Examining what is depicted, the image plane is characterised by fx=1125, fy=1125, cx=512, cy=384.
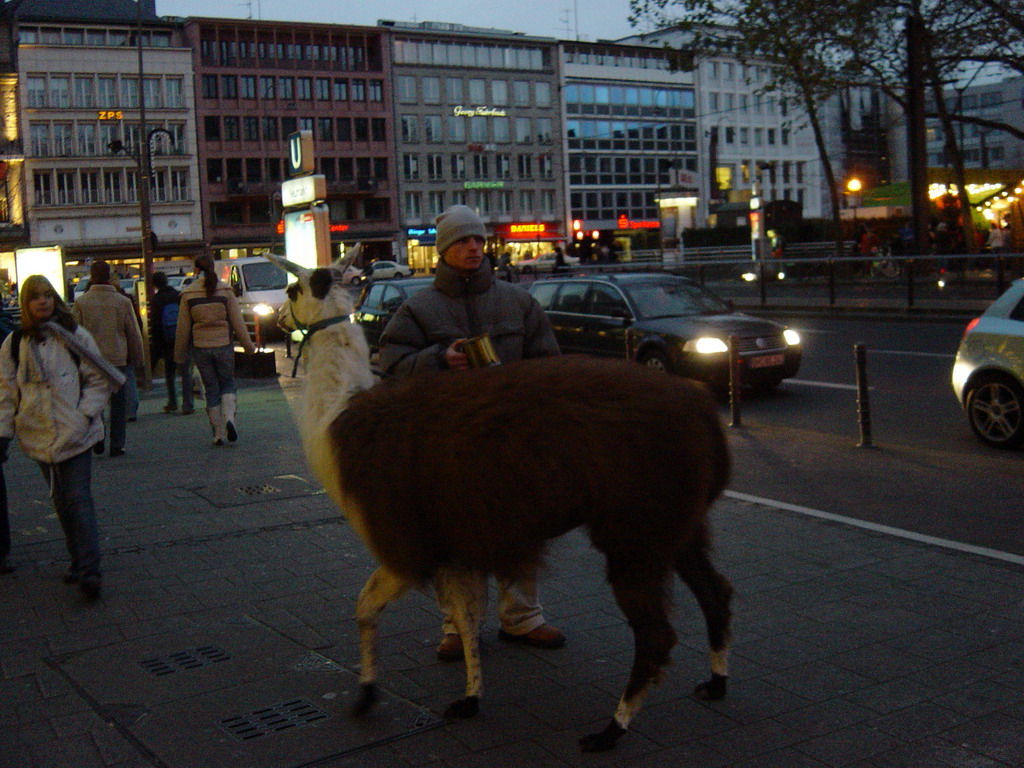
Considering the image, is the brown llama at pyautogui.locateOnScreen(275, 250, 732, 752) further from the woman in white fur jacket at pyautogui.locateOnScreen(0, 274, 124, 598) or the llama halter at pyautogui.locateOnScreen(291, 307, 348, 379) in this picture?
the woman in white fur jacket at pyautogui.locateOnScreen(0, 274, 124, 598)

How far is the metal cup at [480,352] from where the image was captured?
4.66 metres

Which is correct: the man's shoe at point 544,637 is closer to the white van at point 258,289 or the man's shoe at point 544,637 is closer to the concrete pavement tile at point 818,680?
the concrete pavement tile at point 818,680

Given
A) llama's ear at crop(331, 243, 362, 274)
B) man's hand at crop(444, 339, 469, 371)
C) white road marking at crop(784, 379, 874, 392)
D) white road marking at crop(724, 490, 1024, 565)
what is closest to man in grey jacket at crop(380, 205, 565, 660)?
man's hand at crop(444, 339, 469, 371)

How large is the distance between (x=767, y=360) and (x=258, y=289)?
1663 cm

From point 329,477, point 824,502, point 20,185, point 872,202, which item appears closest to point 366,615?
point 329,477

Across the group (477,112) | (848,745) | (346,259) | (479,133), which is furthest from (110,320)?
(479,133)

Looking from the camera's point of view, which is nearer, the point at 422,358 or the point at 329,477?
the point at 329,477

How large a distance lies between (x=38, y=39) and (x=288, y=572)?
80603 mm

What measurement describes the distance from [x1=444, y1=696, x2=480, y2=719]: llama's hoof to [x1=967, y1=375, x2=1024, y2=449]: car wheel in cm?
721

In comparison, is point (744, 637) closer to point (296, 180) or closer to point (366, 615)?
point (366, 615)

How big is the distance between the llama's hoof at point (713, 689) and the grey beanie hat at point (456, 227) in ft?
7.05

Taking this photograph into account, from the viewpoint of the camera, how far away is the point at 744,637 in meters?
5.23

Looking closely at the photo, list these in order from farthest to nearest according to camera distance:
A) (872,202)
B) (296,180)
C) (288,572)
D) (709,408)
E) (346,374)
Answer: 1. (872,202)
2. (296,180)
3. (288,572)
4. (346,374)
5. (709,408)

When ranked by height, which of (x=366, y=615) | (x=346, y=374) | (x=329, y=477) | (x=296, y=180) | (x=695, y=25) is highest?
(x=695, y=25)
